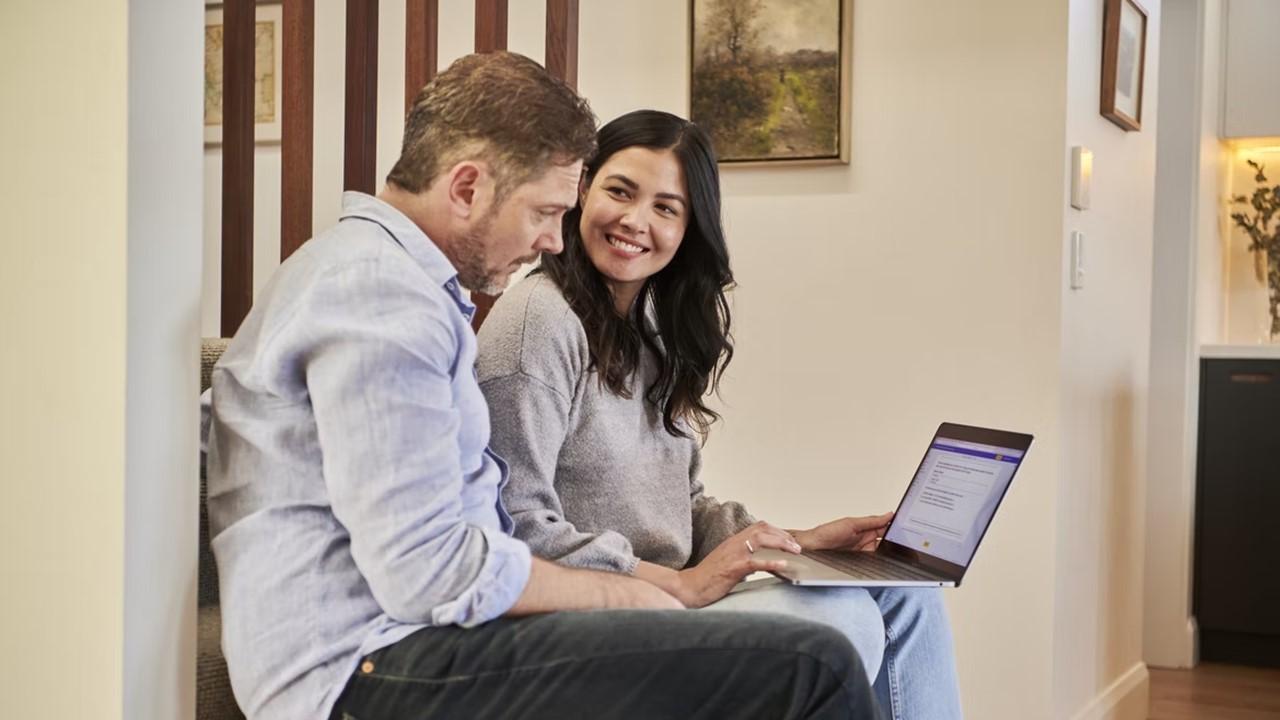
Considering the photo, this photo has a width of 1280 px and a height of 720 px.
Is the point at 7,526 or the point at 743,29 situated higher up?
the point at 743,29

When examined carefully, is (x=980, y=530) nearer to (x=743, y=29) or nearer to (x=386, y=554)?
(x=386, y=554)

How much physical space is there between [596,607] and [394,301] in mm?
374

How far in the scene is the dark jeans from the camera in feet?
4.10

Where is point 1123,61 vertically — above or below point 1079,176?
above

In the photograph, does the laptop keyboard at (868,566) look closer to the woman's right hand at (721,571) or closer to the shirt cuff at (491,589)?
the woman's right hand at (721,571)

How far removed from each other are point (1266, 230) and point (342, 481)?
4.11 m

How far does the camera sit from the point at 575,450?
1.78m

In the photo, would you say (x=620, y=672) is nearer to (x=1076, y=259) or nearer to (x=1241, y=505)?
(x=1076, y=259)

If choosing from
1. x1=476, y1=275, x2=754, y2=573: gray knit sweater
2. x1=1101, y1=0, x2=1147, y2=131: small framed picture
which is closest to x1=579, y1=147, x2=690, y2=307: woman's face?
x1=476, y1=275, x2=754, y2=573: gray knit sweater

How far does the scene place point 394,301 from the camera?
4.20ft

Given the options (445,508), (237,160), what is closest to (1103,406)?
(237,160)

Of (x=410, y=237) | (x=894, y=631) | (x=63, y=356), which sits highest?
(x=410, y=237)

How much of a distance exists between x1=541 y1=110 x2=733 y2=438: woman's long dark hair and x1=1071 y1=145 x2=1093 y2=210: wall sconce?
113 centimetres

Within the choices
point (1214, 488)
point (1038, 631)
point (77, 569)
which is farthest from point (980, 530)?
point (1214, 488)
